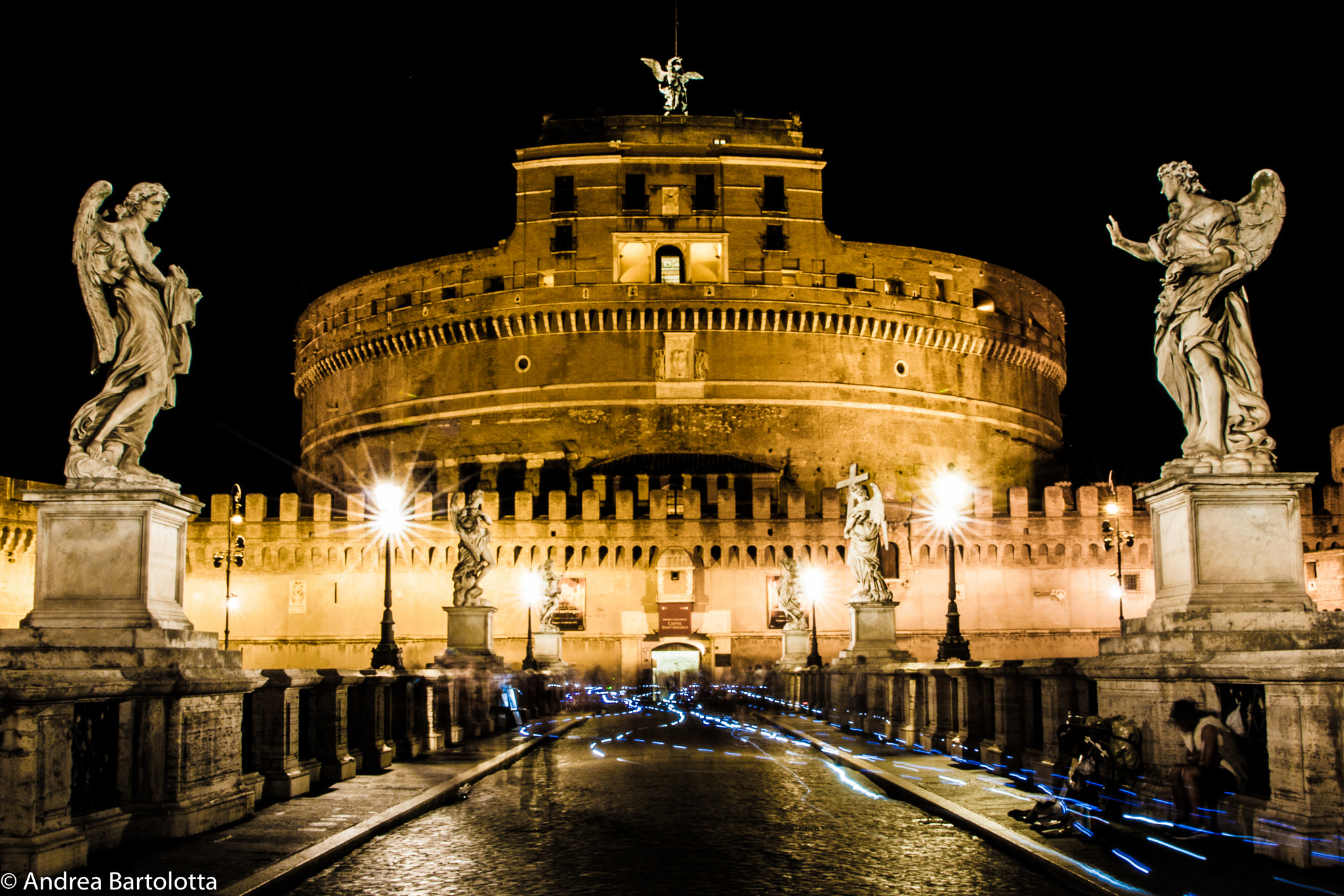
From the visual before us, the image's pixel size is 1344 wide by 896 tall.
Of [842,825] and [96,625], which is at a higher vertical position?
[96,625]

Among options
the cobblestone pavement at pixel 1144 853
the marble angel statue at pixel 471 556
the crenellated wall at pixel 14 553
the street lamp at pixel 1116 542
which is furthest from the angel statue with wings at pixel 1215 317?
the crenellated wall at pixel 14 553

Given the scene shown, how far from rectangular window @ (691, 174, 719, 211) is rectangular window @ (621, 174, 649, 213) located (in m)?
1.96

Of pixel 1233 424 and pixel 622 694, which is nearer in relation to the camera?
pixel 1233 424

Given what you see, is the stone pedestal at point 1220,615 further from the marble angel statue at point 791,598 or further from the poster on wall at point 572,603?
the poster on wall at point 572,603

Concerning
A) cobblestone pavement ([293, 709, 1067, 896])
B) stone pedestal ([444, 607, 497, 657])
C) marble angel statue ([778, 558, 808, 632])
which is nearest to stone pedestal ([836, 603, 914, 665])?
stone pedestal ([444, 607, 497, 657])

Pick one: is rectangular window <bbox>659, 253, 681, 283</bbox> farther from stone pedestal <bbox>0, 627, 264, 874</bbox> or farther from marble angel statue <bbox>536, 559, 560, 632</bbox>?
stone pedestal <bbox>0, 627, 264, 874</bbox>

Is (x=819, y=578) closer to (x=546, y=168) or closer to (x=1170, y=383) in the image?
(x=546, y=168)

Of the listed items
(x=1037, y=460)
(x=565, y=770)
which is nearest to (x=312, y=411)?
(x=1037, y=460)

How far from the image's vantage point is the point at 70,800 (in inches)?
239

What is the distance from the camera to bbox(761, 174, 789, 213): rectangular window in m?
49.2

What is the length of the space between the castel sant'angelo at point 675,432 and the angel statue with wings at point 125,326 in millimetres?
32585

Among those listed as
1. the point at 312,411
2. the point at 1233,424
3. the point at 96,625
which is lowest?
the point at 96,625

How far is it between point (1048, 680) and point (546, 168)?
42866mm

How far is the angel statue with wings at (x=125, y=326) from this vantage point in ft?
24.1
